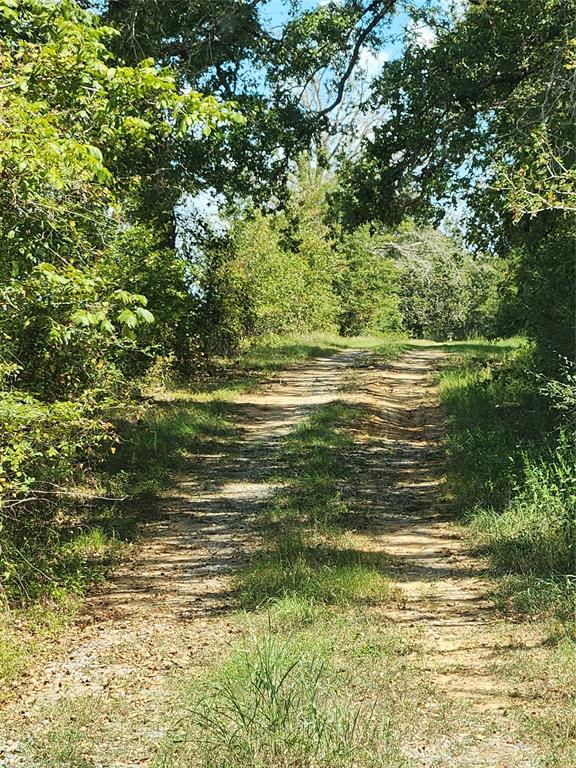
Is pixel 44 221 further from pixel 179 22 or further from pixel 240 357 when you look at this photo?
pixel 240 357

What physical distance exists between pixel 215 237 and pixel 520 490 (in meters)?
10.2

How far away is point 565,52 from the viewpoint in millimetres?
8445

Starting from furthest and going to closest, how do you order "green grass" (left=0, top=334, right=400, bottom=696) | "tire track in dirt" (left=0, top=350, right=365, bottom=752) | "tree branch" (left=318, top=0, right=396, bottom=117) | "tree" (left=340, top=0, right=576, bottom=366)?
"tree branch" (left=318, top=0, right=396, bottom=117), "tree" (left=340, top=0, right=576, bottom=366), "green grass" (left=0, top=334, right=400, bottom=696), "tire track in dirt" (left=0, top=350, right=365, bottom=752)

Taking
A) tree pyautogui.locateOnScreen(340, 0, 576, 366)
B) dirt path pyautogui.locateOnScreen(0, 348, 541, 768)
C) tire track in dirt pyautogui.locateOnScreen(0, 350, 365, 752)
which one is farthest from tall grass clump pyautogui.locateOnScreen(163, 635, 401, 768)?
tree pyautogui.locateOnScreen(340, 0, 576, 366)

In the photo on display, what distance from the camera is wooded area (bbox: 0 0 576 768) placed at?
562 centimetres

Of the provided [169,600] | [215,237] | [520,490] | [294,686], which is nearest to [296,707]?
[294,686]

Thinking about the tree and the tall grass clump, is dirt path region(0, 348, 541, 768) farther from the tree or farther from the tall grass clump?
the tree

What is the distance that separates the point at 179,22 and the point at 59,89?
6073mm

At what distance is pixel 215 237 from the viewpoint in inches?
670

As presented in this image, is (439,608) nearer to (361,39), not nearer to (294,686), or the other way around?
(294,686)

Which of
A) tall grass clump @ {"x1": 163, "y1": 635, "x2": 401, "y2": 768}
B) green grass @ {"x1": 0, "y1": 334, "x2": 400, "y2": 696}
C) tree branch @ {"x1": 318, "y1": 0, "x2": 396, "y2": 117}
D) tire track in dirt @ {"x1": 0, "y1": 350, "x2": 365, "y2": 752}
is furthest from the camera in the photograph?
tree branch @ {"x1": 318, "y1": 0, "x2": 396, "y2": 117}

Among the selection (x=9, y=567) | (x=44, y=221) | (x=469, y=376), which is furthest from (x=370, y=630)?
(x=469, y=376)

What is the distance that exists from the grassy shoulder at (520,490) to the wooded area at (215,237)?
0.03 m

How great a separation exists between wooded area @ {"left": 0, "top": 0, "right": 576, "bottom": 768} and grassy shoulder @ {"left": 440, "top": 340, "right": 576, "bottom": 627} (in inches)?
1.3
